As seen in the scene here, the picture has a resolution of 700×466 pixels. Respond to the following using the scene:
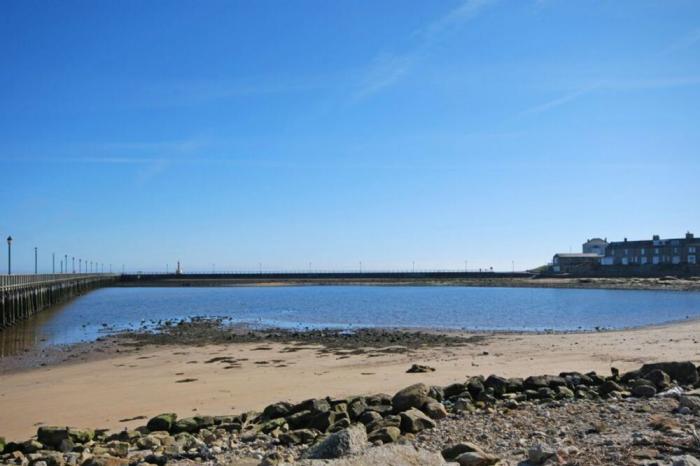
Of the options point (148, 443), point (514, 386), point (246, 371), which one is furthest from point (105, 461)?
point (246, 371)

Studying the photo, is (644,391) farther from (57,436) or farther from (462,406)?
(57,436)

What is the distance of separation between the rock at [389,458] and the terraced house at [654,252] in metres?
115

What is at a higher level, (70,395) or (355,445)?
(355,445)

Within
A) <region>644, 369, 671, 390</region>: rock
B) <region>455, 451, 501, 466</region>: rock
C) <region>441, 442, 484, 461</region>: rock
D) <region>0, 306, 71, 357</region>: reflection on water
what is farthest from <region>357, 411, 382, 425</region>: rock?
<region>0, 306, 71, 357</region>: reflection on water

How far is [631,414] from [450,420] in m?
2.79

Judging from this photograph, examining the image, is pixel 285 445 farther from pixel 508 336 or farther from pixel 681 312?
pixel 681 312

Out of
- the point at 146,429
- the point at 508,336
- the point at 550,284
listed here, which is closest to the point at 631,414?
the point at 146,429

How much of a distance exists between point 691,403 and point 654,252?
11872 centimetres

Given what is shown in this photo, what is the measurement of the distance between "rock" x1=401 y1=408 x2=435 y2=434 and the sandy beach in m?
4.01

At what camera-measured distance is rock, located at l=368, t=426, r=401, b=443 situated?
836 centimetres

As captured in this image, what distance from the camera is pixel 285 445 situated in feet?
29.0

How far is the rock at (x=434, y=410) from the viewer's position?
9.77 m

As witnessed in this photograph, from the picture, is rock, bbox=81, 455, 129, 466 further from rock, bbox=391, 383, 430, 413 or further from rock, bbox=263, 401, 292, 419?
rock, bbox=391, 383, 430, 413

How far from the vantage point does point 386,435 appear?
332 inches
